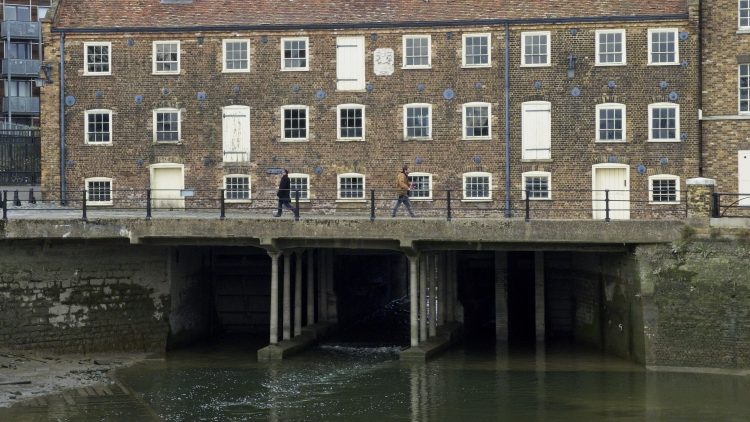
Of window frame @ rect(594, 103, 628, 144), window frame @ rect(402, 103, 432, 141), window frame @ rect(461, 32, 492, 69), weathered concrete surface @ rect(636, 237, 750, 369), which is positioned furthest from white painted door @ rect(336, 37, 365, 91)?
weathered concrete surface @ rect(636, 237, 750, 369)

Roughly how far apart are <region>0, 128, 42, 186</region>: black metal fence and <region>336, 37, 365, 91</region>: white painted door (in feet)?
41.9

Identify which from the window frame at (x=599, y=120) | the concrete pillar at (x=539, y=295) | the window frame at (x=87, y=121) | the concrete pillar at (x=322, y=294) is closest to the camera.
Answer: the concrete pillar at (x=539, y=295)

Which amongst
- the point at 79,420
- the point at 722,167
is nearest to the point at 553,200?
the point at 722,167

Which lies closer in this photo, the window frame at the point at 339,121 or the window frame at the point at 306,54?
the window frame at the point at 339,121

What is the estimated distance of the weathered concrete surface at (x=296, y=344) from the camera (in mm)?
33469

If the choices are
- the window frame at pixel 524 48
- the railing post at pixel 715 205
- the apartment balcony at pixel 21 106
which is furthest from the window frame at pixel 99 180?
the apartment balcony at pixel 21 106

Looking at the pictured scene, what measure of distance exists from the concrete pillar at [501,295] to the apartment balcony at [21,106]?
3619 cm

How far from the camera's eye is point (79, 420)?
25.7 metres

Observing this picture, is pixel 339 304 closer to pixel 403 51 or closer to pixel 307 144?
pixel 307 144

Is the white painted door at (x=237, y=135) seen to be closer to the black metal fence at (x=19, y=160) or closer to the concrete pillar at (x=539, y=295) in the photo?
the black metal fence at (x=19, y=160)

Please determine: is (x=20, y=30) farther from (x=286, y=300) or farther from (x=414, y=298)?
(x=414, y=298)

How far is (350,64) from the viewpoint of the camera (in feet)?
141

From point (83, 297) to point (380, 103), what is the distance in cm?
1350

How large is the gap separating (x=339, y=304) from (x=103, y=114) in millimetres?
10604
